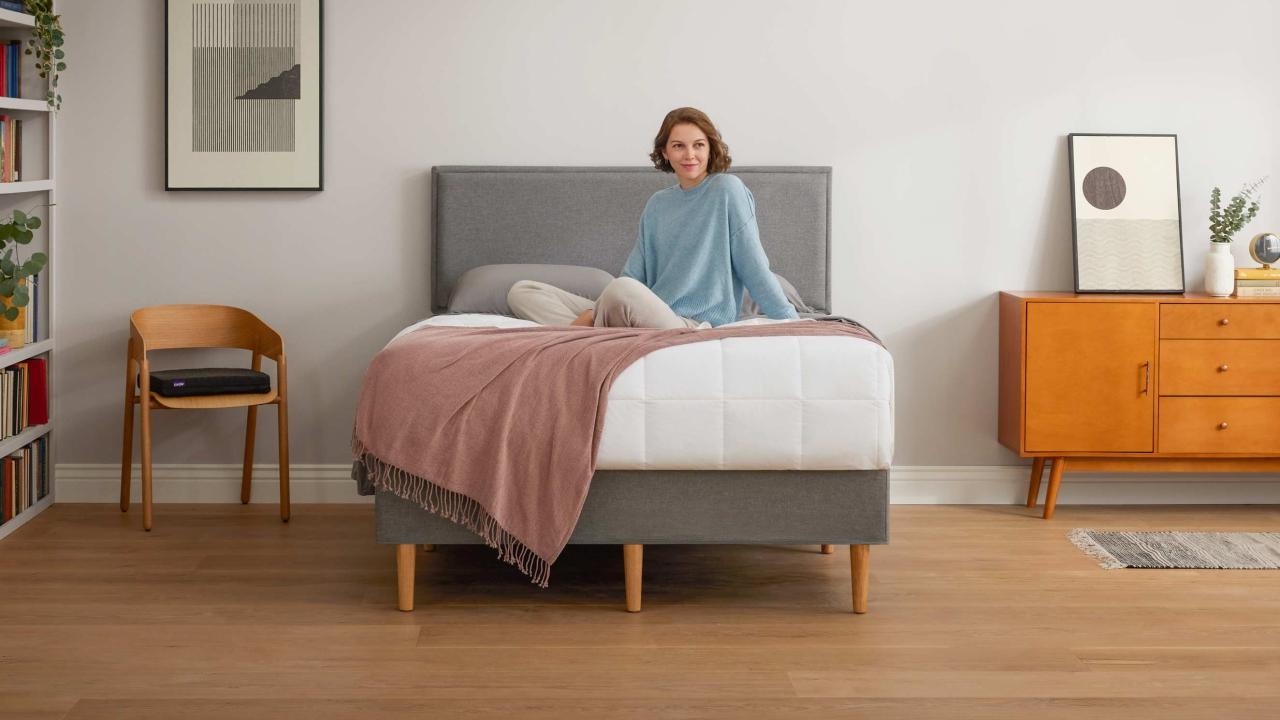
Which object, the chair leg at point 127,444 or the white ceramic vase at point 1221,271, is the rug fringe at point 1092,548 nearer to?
the white ceramic vase at point 1221,271

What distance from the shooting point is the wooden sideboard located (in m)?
3.97

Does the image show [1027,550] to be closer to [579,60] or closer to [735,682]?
[735,682]

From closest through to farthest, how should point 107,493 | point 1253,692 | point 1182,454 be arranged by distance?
point 1253,692
point 1182,454
point 107,493

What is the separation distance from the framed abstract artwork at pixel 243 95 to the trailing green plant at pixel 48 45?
338 millimetres

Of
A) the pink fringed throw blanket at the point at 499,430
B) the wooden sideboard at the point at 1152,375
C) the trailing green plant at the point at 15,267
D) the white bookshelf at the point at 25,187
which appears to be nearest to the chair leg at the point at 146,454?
the trailing green plant at the point at 15,267

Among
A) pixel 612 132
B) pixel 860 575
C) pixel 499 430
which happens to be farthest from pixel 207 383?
pixel 860 575

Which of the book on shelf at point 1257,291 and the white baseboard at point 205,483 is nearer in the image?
the book on shelf at point 1257,291

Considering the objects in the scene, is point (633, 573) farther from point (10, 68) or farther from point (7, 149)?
point (10, 68)

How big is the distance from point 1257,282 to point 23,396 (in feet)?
13.3

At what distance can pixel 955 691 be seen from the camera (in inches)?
97.0

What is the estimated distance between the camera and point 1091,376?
13.1 feet

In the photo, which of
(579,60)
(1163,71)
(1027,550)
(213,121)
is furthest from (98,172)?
(1163,71)

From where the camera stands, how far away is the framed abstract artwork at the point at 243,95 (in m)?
4.16

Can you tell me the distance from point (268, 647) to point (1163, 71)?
11.4 ft
